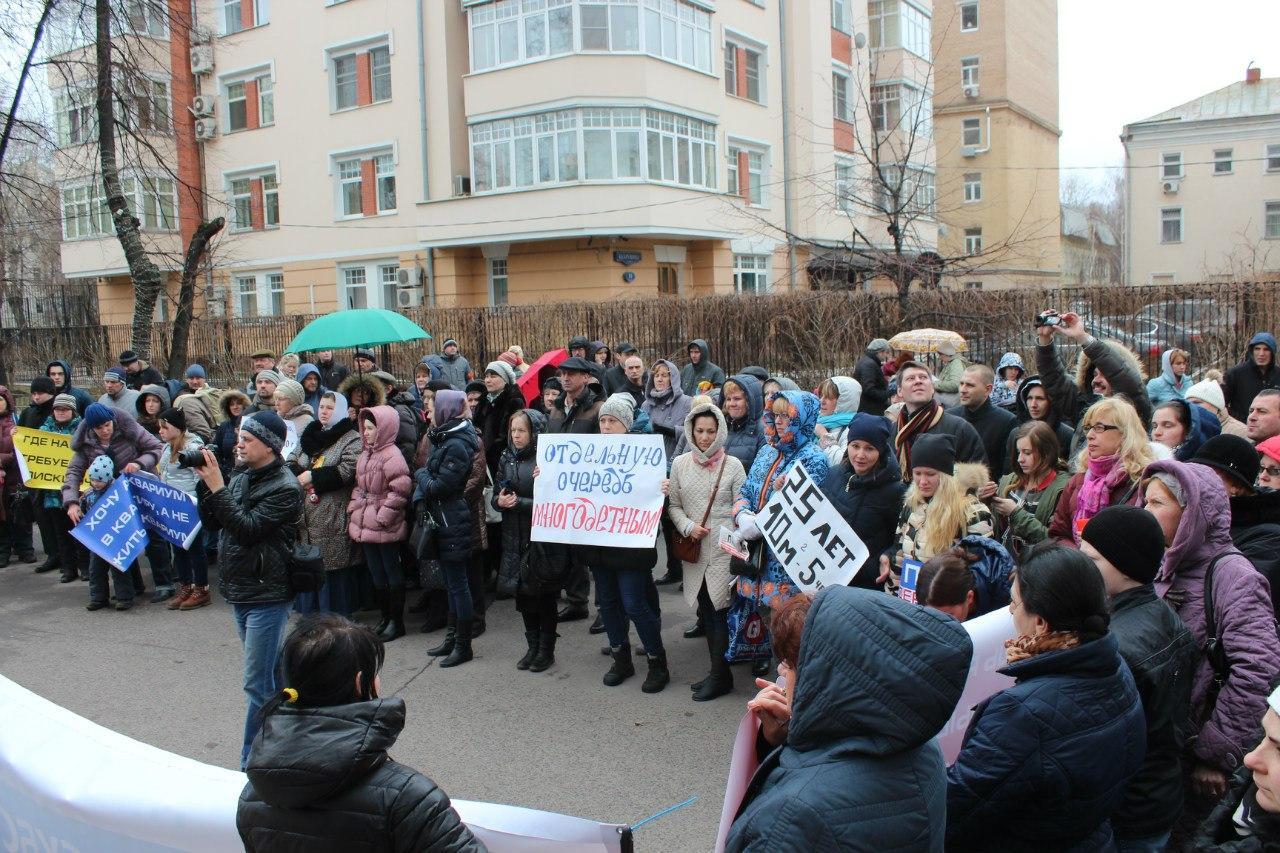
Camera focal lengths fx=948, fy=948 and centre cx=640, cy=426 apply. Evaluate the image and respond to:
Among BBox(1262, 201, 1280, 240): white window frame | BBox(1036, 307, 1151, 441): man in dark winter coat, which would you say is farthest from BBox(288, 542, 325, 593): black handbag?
BBox(1262, 201, 1280, 240): white window frame

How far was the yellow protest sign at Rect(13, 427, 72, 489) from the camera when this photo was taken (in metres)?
10.1

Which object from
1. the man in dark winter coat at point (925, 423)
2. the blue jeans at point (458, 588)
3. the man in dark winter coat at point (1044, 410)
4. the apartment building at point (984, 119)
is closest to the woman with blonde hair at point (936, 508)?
the man in dark winter coat at point (925, 423)

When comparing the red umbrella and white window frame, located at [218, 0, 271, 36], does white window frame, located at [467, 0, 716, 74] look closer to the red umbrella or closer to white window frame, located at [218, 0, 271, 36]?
white window frame, located at [218, 0, 271, 36]

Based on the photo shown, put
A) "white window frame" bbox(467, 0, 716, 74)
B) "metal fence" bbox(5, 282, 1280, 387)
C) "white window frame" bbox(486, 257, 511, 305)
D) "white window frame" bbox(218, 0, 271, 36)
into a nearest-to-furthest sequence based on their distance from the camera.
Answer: "metal fence" bbox(5, 282, 1280, 387) → "white window frame" bbox(467, 0, 716, 74) → "white window frame" bbox(486, 257, 511, 305) → "white window frame" bbox(218, 0, 271, 36)

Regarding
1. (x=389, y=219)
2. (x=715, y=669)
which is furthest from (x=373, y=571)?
(x=389, y=219)

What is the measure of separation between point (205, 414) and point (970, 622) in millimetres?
9076

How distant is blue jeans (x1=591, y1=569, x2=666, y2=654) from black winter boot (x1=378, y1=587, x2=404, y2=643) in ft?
7.02

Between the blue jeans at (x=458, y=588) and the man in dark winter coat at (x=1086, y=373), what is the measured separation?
4592 mm

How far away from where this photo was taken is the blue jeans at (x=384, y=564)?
25.7 feet

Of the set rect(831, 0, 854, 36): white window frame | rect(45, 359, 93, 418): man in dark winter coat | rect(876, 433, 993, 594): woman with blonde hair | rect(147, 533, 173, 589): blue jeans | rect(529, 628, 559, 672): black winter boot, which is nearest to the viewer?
rect(876, 433, 993, 594): woman with blonde hair

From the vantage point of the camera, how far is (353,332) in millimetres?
9664

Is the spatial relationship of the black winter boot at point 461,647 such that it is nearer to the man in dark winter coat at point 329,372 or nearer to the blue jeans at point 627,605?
the blue jeans at point 627,605

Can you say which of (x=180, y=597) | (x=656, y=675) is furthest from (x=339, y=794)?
(x=180, y=597)

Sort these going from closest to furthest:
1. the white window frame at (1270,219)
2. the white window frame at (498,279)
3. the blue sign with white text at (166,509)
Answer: the blue sign with white text at (166,509)
the white window frame at (498,279)
the white window frame at (1270,219)
